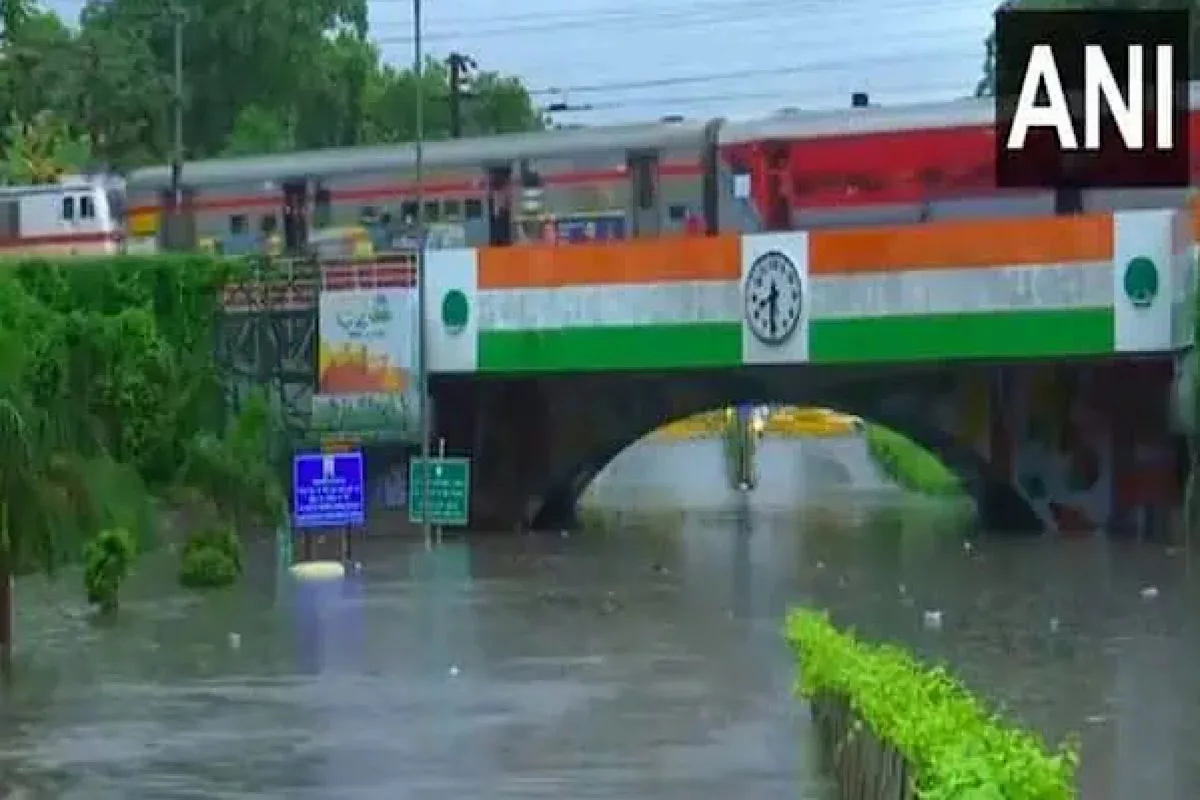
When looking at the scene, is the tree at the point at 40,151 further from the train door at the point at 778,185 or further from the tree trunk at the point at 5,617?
the tree trunk at the point at 5,617

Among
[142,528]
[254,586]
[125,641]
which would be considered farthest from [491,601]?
[142,528]

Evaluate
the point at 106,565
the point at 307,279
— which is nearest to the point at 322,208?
the point at 307,279

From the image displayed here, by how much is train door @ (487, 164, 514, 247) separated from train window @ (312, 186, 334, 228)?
3199mm

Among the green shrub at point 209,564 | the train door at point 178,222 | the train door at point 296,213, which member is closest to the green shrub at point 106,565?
the green shrub at point 209,564

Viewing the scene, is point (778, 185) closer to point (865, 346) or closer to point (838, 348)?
point (838, 348)

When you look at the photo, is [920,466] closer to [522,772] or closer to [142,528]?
[142,528]

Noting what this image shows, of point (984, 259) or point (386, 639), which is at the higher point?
point (984, 259)

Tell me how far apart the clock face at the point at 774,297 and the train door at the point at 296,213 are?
924 cm

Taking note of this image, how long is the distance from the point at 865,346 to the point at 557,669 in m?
18.3

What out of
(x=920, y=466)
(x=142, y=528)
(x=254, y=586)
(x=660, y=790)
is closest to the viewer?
(x=660, y=790)

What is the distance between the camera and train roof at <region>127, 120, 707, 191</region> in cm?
4028

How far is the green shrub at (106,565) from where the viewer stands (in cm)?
2645

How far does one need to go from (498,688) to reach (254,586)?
40.5ft

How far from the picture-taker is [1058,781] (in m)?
8.48
